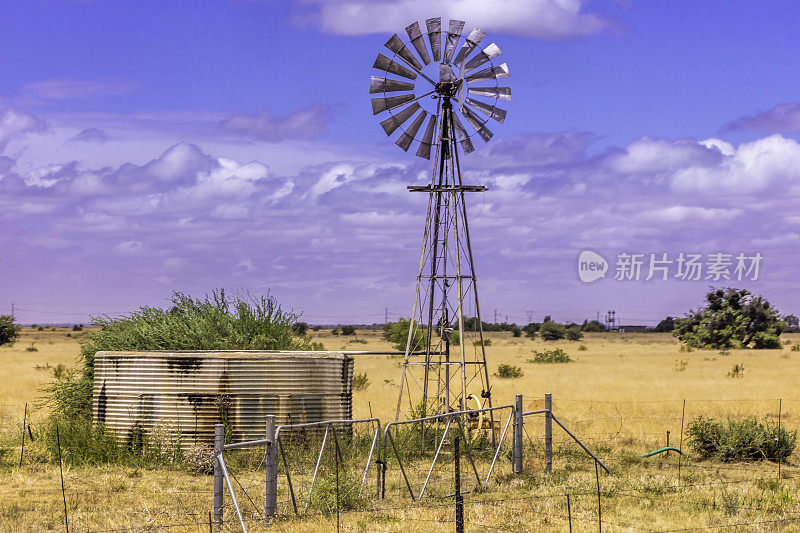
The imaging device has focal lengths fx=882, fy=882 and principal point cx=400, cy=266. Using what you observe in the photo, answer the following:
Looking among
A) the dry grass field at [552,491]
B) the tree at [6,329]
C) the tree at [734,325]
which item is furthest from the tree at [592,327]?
the dry grass field at [552,491]

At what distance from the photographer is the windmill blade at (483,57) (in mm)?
20500

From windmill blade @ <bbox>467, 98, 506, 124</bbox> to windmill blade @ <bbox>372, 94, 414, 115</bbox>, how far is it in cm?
147

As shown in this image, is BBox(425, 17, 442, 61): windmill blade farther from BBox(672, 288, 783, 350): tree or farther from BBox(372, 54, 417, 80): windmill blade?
BBox(672, 288, 783, 350): tree

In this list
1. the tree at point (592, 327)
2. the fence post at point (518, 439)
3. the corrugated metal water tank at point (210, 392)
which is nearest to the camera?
the fence post at point (518, 439)

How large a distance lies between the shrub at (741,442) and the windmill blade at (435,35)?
10323mm

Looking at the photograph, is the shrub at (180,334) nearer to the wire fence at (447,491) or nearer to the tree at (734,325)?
the wire fence at (447,491)

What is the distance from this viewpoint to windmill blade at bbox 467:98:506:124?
821 inches

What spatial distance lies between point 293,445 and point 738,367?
32314 mm

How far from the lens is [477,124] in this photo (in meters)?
21.0

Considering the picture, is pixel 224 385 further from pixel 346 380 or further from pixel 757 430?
pixel 757 430

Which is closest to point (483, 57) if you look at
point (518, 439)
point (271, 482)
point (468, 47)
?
point (468, 47)

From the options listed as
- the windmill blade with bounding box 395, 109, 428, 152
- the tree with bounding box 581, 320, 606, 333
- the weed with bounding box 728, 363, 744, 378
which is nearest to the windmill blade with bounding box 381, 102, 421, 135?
the windmill blade with bounding box 395, 109, 428, 152

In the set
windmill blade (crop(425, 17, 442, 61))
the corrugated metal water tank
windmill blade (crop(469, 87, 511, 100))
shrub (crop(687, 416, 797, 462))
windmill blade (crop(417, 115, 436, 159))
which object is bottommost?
shrub (crop(687, 416, 797, 462))

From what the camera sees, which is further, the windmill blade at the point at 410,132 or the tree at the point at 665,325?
the tree at the point at 665,325
